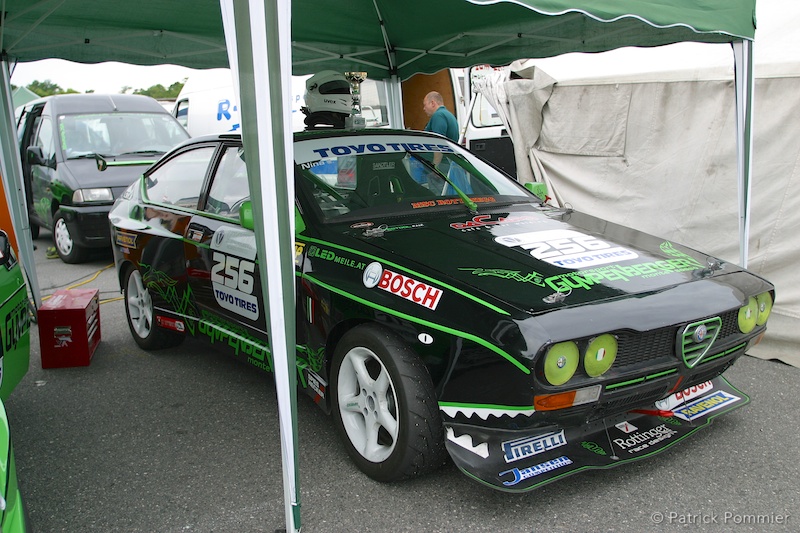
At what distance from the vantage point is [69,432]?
3.54 meters

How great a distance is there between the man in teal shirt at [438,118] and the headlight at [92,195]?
12.2 ft

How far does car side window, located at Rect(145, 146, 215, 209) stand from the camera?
4.09 meters

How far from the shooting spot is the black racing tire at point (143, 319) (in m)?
4.58

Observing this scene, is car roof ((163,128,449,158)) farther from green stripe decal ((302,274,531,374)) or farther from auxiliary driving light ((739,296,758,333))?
auxiliary driving light ((739,296,758,333))

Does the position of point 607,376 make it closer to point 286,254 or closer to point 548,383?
point 548,383

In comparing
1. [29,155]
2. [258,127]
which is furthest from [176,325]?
[29,155]

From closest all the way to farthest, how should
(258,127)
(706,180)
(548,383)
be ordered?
(258,127) < (548,383) < (706,180)

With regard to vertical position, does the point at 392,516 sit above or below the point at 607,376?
below

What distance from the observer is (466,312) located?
2.52m

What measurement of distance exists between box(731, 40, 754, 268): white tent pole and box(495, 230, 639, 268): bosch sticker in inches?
71.1

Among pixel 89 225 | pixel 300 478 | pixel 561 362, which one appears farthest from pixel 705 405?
pixel 89 225

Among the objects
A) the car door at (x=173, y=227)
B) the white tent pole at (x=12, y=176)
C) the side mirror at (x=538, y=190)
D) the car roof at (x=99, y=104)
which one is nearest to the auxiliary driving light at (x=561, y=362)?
the side mirror at (x=538, y=190)

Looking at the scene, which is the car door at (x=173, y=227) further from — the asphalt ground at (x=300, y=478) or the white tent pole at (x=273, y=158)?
the white tent pole at (x=273, y=158)

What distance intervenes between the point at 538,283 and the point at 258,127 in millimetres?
1233
